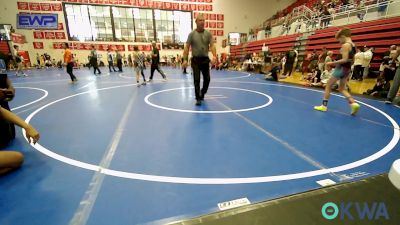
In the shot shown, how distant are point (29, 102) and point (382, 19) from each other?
1622cm

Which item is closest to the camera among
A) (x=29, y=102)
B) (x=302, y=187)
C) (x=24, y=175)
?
(x=302, y=187)

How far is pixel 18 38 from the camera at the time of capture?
22.8 metres

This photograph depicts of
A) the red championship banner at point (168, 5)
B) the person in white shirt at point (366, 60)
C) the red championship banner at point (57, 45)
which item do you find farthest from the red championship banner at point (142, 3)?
the person in white shirt at point (366, 60)

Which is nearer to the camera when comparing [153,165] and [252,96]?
[153,165]

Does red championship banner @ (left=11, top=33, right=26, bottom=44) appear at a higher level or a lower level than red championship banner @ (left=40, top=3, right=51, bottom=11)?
lower

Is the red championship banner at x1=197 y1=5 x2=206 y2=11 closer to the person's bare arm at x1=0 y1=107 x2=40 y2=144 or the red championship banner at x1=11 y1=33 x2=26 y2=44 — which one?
the red championship banner at x1=11 y1=33 x2=26 y2=44

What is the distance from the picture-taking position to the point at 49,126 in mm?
3830

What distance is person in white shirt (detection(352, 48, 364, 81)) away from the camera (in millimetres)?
10430

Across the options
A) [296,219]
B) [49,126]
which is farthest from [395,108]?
[49,126]

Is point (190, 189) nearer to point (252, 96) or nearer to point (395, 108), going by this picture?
point (252, 96)

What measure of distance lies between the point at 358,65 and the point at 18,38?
1171 inches
